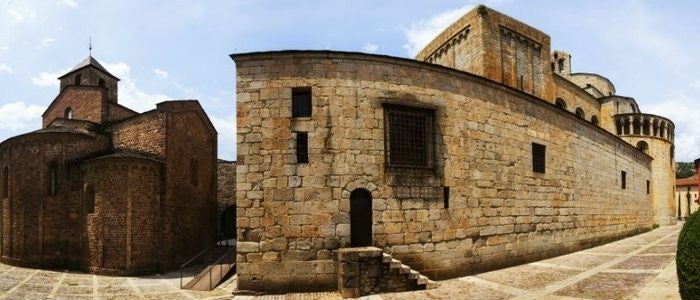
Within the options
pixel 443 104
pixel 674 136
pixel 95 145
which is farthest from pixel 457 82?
pixel 674 136

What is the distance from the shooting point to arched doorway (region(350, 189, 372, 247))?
10.7m

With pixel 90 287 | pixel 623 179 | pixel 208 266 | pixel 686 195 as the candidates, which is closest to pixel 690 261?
pixel 208 266

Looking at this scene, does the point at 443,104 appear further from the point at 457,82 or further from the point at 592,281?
the point at 592,281

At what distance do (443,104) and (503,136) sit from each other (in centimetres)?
273

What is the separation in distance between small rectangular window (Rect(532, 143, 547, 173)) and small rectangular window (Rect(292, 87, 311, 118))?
331 inches

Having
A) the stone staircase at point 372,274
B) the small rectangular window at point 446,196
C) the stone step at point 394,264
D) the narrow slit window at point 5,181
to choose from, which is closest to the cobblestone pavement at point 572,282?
the stone staircase at point 372,274

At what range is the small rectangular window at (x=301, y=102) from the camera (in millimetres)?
10781

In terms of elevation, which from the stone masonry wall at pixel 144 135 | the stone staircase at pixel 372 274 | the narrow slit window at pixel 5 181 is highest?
the stone masonry wall at pixel 144 135

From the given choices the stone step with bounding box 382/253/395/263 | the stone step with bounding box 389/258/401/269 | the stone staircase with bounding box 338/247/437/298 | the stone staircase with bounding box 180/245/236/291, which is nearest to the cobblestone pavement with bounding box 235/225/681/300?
the stone staircase with bounding box 338/247/437/298

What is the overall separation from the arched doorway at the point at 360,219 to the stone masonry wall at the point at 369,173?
175 millimetres

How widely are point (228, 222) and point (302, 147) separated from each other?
16.0 m

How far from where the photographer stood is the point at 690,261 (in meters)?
6.67

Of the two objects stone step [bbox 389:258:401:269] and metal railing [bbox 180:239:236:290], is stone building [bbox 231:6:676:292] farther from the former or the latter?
metal railing [bbox 180:239:236:290]

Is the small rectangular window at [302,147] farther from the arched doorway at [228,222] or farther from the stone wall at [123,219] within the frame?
the arched doorway at [228,222]
